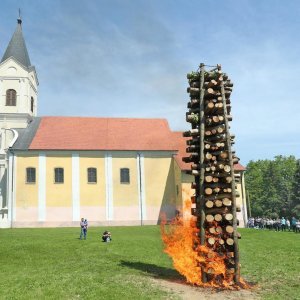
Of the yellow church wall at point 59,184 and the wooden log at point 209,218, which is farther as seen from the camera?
the yellow church wall at point 59,184

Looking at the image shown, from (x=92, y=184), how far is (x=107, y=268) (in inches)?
1008

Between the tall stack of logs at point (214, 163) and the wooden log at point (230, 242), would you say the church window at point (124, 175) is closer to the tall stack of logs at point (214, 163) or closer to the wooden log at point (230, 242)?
the tall stack of logs at point (214, 163)

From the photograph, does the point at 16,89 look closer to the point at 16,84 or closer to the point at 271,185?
the point at 16,84

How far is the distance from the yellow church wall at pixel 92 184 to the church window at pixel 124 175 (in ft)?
6.40

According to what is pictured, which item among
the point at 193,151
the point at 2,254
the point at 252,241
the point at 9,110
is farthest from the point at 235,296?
the point at 9,110

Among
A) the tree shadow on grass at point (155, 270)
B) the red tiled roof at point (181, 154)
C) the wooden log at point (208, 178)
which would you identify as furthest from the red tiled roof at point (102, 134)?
the wooden log at point (208, 178)

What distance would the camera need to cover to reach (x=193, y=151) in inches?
528

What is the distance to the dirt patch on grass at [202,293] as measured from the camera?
35.8 ft

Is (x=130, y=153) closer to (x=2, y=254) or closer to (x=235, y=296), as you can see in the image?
(x=2, y=254)

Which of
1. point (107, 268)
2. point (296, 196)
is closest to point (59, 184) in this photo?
point (107, 268)

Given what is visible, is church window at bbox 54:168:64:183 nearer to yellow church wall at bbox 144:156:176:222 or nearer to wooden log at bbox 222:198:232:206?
yellow church wall at bbox 144:156:176:222

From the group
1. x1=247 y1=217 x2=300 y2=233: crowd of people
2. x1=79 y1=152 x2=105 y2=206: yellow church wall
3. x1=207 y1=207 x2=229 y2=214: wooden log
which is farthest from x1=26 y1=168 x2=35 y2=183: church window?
x1=207 y1=207 x2=229 y2=214: wooden log

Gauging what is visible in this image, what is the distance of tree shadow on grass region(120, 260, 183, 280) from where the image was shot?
13.7 metres

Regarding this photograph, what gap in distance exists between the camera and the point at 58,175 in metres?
39.9
